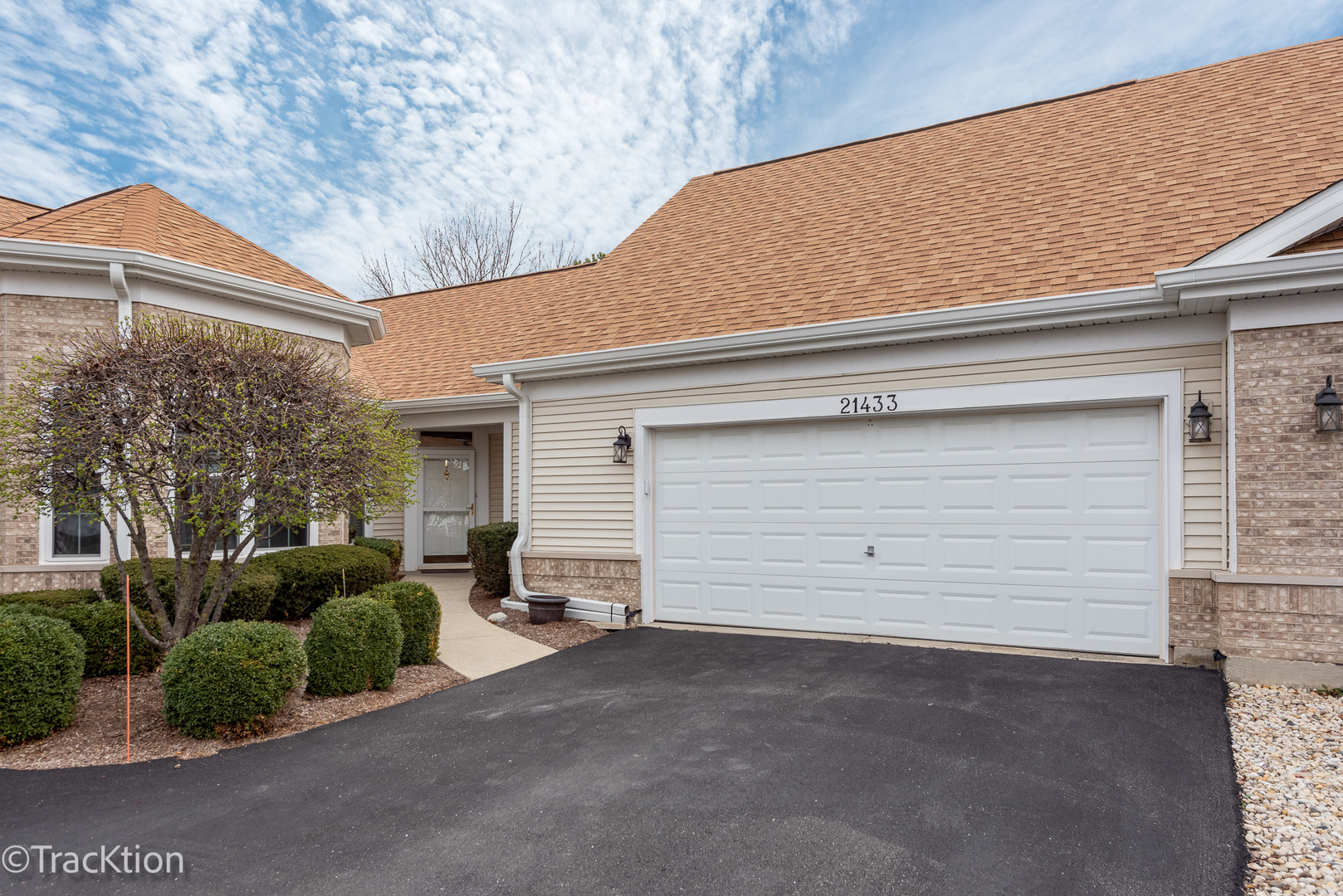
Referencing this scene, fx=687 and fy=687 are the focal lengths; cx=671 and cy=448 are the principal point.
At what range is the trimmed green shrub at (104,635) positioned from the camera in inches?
232

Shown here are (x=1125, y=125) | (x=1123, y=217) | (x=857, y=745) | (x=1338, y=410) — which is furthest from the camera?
(x=1125, y=125)

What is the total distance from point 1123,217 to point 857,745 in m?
6.22

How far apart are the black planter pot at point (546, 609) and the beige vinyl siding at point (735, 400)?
67 centimetres

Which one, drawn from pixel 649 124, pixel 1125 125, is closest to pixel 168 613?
pixel 1125 125

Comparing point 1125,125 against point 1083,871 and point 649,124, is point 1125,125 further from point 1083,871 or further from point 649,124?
point 649,124

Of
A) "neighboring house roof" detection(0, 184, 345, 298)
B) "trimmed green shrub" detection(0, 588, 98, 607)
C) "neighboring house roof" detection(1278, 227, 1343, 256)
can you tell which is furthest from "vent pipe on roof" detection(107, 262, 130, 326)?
"neighboring house roof" detection(1278, 227, 1343, 256)

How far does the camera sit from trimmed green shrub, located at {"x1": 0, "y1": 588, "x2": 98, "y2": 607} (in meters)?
6.32

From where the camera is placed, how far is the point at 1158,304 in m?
6.04

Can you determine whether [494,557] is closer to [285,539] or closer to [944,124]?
[285,539]

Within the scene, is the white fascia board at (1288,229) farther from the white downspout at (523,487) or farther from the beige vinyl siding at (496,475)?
the beige vinyl siding at (496,475)

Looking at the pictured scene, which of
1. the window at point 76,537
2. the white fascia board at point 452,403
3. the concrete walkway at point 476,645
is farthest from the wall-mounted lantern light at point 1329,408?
the window at point 76,537

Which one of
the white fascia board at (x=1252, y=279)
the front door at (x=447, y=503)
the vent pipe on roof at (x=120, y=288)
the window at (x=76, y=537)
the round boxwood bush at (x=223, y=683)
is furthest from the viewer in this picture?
the front door at (x=447, y=503)

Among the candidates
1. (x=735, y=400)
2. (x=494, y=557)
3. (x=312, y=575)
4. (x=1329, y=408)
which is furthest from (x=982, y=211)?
(x=312, y=575)

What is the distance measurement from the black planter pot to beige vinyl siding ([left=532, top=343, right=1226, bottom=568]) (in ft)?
2.19
